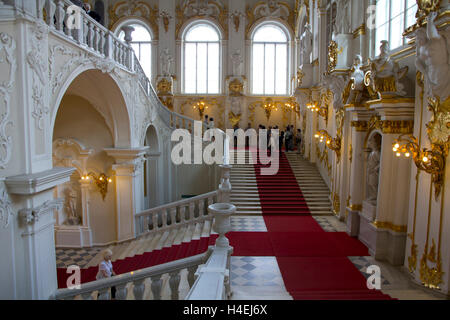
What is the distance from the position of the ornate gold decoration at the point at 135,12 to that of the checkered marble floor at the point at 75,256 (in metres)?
14.9

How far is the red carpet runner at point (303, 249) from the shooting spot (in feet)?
21.7

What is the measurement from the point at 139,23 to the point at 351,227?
1883cm

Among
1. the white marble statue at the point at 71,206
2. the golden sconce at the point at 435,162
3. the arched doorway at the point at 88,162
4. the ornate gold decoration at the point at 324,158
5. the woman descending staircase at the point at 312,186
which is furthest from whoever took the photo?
the ornate gold decoration at the point at 324,158

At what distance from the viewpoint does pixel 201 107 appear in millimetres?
22125

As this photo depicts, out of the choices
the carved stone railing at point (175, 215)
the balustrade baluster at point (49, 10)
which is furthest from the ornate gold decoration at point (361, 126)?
the balustrade baluster at point (49, 10)

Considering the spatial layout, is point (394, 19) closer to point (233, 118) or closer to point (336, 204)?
point (336, 204)

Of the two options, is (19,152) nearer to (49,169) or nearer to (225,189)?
(49,169)

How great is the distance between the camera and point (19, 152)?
235 inches

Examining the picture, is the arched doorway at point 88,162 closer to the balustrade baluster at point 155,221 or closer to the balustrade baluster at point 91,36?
the balustrade baluster at point 155,221

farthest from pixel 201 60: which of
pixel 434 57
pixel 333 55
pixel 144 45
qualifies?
pixel 434 57

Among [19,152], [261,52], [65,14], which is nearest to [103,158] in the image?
[65,14]

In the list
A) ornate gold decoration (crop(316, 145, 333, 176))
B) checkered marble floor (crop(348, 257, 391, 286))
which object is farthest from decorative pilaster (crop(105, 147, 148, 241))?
checkered marble floor (crop(348, 257, 391, 286))

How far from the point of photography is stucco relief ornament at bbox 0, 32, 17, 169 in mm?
5676

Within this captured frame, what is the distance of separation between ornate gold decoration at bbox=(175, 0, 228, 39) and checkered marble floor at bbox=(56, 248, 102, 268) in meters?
15.3
